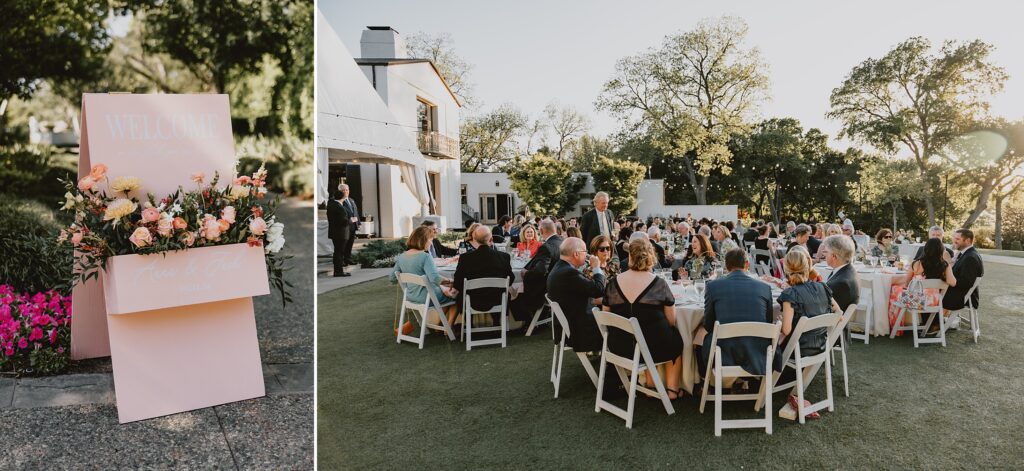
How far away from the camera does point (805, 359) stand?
10.6 feet

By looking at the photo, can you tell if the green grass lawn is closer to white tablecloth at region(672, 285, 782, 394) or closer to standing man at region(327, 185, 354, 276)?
white tablecloth at region(672, 285, 782, 394)

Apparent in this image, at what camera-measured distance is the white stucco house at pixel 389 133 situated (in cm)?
655

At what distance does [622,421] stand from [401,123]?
15330 mm

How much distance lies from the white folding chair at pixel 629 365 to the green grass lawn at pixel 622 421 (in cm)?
8

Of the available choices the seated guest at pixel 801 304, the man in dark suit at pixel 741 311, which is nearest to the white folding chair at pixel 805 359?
the seated guest at pixel 801 304

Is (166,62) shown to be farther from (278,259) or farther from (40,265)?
(278,259)

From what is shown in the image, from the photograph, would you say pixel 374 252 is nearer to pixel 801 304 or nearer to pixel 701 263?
pixel 701 263

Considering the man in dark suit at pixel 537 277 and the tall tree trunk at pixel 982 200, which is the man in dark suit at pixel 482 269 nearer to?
the man in dark suit at pixel 537 277

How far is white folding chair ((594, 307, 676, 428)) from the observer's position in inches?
122

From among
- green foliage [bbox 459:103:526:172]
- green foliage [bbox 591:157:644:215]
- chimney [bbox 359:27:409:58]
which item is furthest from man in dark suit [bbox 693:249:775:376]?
green foliage [bbox 459:103:526:172]

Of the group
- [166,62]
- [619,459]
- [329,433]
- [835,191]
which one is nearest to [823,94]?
[835,191]

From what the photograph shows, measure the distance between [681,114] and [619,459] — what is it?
41.1 feet

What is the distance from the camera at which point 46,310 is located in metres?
4.45

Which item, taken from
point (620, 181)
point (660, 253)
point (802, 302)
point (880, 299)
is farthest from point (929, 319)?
point (620, 181)
